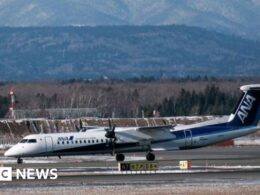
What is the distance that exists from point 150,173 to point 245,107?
65.1 ft

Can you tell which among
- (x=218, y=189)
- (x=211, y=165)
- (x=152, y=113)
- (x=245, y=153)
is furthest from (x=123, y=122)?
(x=218, y=189)

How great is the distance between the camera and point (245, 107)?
8100 cm

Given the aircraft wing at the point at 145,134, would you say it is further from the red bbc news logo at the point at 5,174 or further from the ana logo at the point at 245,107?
the red bbc news logo at the point at 5,174

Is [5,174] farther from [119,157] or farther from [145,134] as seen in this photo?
[145,134]

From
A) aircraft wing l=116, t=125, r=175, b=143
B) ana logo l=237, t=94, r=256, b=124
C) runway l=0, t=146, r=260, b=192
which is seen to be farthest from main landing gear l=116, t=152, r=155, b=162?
ana logo l=237, t=94, r=256, b=124

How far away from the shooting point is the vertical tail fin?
80.2m

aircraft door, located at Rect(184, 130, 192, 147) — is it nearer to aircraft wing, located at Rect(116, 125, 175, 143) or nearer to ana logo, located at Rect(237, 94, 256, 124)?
aircraft wing, located at Rect(116, 125, 175, 143)

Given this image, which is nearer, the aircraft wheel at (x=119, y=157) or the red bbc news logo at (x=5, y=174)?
the red bbc news logo at (x=5, y=174)

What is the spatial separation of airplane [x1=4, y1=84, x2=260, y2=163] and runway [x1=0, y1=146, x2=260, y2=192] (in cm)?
86

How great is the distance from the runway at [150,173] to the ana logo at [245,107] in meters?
2.72

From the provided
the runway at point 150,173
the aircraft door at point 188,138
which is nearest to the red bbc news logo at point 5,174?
the runway at point 150,173

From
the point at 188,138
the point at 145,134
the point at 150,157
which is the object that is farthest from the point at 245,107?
the point at 150,157

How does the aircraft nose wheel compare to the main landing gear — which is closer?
the main landing gear

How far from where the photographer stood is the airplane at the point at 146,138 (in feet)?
255
